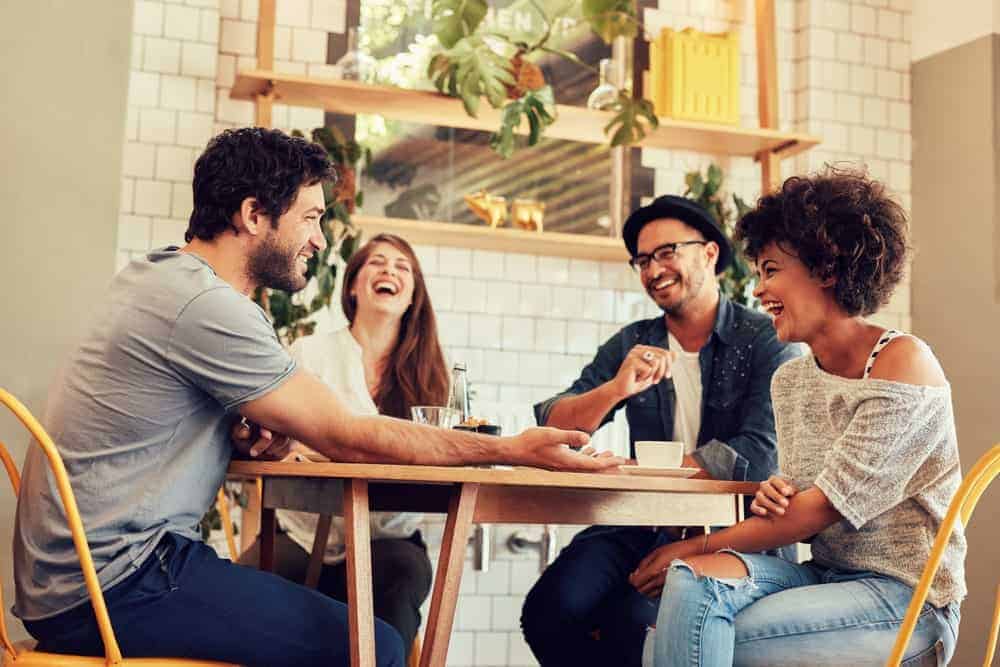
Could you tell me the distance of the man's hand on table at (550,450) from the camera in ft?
6.81

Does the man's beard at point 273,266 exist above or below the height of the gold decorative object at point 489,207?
below

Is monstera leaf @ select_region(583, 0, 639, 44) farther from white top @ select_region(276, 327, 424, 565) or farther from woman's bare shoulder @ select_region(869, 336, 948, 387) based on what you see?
woman's bare shoulder @ select_region(869, 336, 948, 387)

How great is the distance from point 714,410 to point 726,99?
195 centimetres

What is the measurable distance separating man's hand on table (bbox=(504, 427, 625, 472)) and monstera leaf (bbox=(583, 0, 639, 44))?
2557 mm

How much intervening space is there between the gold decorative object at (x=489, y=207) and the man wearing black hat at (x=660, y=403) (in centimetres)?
127

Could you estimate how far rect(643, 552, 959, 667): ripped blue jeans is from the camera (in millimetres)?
2076

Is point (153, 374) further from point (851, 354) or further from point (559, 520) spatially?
point (851, 354)

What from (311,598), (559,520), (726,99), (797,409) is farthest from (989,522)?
(311,598)

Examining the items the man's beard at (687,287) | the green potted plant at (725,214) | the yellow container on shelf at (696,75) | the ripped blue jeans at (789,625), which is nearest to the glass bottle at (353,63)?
Answer: the yellow container on shelf at (696,75)

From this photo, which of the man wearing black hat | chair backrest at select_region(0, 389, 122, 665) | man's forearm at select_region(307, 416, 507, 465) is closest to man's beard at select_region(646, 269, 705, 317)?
the man wearing black hat

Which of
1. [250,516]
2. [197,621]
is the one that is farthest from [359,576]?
[250,516]

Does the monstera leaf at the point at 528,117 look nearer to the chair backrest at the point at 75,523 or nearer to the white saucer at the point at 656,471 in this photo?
the white saucer at the point at 656,471

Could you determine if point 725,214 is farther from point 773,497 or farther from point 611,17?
point 773,497

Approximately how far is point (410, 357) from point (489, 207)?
1.07 meters
